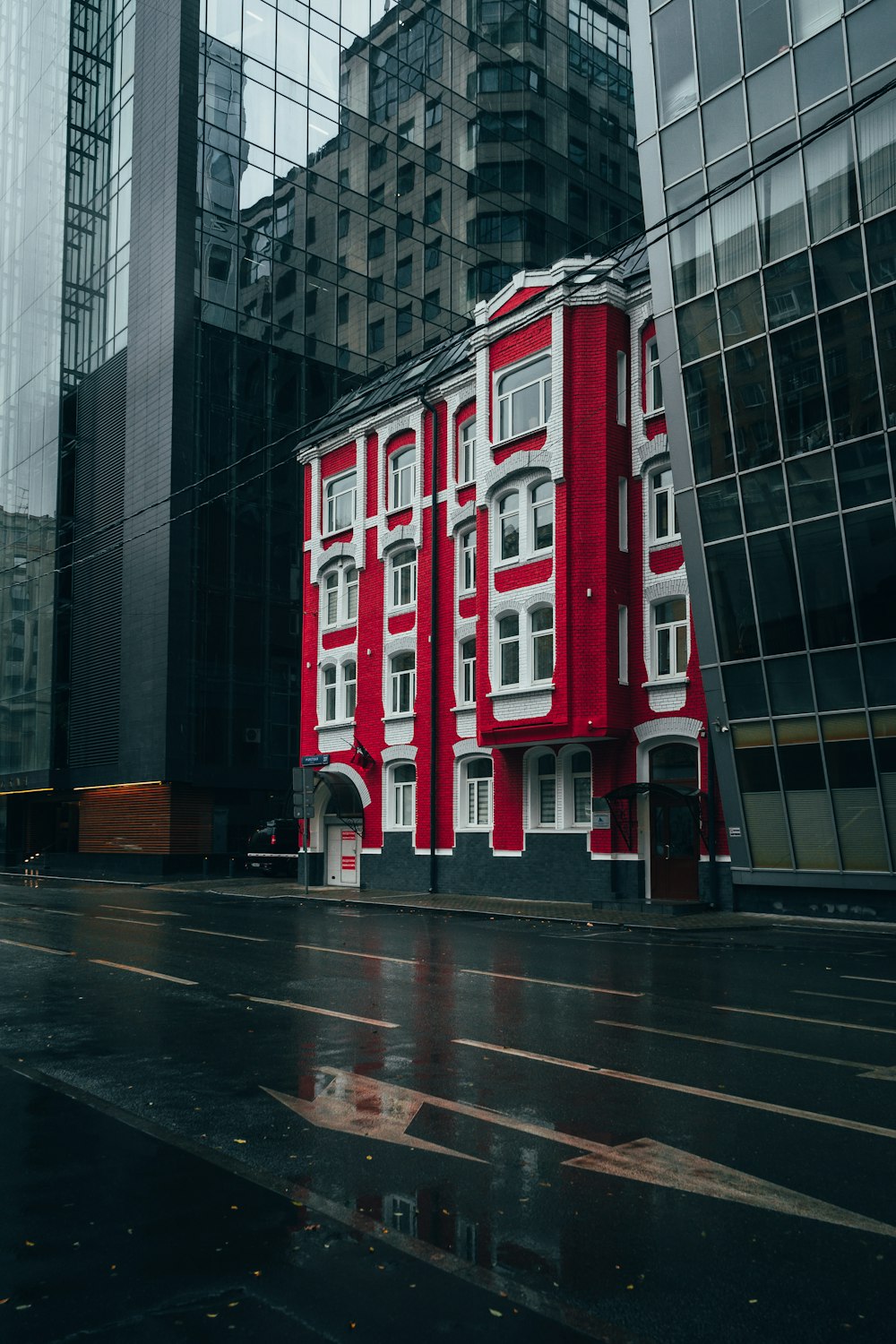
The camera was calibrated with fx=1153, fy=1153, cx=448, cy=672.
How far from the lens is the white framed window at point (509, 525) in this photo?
29.0m

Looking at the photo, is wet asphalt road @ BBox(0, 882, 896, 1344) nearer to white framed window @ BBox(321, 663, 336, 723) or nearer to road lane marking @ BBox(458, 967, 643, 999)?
road lane marking @ BBox(458, 967, 643, 999)

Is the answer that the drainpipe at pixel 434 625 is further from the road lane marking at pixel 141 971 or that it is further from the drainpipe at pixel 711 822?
the road lane marking at pixel 141 971

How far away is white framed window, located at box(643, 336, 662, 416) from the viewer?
26906 mm

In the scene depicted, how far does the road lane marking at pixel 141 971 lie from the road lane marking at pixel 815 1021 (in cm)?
587

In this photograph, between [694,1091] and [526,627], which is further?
[526,627]

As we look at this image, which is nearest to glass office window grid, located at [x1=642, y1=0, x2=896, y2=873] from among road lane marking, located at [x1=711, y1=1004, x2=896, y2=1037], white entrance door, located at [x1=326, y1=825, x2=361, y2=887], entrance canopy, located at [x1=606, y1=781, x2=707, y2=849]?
entrance canopy, located at [x1=606, y1=781, x2=707, y2=849]

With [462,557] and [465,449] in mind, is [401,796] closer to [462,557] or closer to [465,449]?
[462,557]

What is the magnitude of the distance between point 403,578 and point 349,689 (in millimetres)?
4136

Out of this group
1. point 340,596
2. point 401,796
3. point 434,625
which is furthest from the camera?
point 340,596

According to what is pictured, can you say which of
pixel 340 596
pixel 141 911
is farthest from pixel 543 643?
pixel 141 911

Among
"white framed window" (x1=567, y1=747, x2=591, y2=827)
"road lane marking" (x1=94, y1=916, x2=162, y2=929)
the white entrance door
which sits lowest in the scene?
"road lane marking" (x1=94, y1=916, x2=162, y2=929)

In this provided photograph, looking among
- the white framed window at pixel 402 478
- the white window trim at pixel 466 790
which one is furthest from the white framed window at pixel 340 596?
the white window trim at pixel 466 790

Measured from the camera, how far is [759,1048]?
9211 millimetres

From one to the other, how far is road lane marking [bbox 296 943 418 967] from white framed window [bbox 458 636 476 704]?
13.7 m
